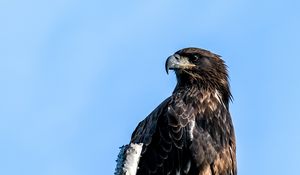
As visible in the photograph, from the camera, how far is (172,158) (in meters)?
10.6

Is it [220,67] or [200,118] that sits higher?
[220,67]

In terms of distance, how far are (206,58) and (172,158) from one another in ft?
7.13

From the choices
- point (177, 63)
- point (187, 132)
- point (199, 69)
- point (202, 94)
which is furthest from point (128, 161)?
point (199, 69)

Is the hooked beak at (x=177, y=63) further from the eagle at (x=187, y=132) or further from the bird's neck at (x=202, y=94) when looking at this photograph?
the bird's neck at (x=202, y=94)

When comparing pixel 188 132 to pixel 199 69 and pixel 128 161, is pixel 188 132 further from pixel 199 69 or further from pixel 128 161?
pixel 128 161

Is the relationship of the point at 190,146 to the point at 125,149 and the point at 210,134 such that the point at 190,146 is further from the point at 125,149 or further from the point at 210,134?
the point at 125,149

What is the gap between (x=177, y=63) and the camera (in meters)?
11.9

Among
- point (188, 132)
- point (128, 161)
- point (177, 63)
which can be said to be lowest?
point (128, 161)

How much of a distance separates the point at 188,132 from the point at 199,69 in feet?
5.37

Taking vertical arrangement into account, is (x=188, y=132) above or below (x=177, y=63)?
below

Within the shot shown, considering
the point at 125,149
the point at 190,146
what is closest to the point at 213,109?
the point at 190,146

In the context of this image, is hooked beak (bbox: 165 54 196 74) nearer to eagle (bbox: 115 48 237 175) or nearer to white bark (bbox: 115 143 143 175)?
eagle (bbox: 115 48 237 175)

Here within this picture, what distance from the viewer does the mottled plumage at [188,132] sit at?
10.6 metres

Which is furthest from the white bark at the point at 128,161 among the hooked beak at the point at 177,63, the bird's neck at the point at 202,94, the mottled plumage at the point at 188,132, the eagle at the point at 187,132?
the hooked beak at the point at 177,63
